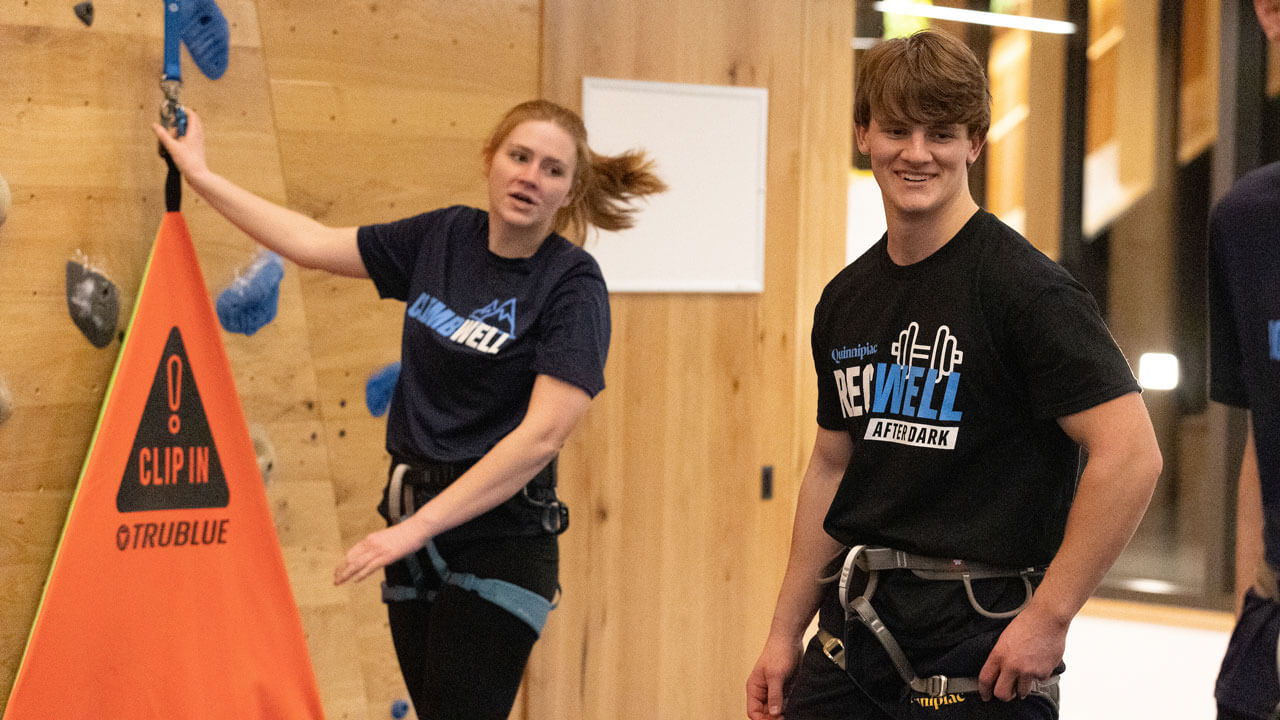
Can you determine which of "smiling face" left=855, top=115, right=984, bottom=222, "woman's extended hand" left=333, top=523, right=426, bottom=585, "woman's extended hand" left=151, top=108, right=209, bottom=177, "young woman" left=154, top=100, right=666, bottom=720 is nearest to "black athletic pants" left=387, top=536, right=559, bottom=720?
"young woman" left=154, top=100, right=666, bottom=720

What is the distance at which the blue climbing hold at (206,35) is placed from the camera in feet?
7.03

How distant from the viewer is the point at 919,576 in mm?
1355

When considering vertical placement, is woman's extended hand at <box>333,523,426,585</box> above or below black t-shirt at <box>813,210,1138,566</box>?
below

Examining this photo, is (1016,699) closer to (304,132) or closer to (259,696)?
(259,696)

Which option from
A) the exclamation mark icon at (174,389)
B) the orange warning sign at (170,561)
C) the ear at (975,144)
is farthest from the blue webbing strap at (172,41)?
the ear at (975,144)

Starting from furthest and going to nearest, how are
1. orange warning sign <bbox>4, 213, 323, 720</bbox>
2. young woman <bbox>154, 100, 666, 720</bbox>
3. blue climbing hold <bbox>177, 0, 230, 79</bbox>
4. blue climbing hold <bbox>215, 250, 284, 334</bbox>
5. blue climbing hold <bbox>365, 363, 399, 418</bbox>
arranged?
blue climbing hold <bbox>365, 363, 399, 418</bbox> < blue climbing hold <bbox>215, 250, 284, 334</bbox> < blue climbing hold <bbox>177, 0, 230, 79</bbox> < orange warning sign <bbox>4, 213, 323, 720</bbox> < young woman <bbox>154, 100, 666, 720</bbox>

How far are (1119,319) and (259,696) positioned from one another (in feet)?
12.1

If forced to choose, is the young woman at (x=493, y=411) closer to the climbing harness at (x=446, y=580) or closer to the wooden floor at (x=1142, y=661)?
the climbing harness at (x=446, y=580)

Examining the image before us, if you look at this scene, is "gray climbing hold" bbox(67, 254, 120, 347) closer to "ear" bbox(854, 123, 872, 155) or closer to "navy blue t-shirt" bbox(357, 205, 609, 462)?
"navy blue t-shirt" bbox(357, 205, 609, 462)

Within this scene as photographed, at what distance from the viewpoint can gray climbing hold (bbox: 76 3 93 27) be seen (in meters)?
2.04

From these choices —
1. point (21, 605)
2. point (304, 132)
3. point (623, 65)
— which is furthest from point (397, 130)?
point (21, 605)

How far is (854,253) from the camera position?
4.57 meters

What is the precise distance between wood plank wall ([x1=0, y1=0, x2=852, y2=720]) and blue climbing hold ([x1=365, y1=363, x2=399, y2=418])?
0.02 meters

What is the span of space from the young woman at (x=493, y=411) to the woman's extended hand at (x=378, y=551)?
0.03 meters
